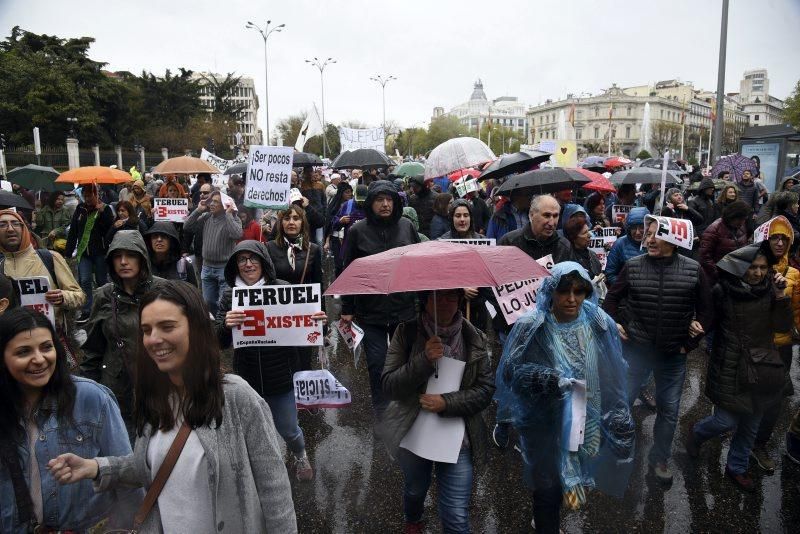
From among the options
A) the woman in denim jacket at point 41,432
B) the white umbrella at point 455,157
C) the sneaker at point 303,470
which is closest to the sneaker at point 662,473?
the sneaker at point 303,470

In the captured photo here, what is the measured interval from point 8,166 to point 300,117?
45.6 m

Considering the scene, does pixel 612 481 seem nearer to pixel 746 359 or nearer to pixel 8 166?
pixel 746 359

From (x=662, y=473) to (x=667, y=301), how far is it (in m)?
1.24

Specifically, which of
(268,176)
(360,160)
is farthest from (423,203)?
(268,176)

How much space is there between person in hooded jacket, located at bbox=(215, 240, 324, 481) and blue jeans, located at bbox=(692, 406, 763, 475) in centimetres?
292

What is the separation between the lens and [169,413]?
1.90 metres

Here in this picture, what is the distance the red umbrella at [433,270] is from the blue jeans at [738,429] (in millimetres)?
2056

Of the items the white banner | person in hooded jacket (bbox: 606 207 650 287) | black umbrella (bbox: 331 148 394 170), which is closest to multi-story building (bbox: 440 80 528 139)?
the white banner

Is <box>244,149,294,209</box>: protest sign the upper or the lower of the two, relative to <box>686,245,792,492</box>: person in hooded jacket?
upper

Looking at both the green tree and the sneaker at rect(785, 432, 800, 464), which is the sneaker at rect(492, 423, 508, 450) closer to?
the sneaker at rect(785, 432, 800, 464)

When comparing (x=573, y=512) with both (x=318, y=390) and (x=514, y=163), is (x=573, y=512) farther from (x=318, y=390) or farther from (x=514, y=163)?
(x=514, y=163)

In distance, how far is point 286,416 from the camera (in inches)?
159

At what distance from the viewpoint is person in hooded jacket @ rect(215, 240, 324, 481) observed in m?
3.88

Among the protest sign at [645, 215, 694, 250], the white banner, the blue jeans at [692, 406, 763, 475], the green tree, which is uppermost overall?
the green tree
